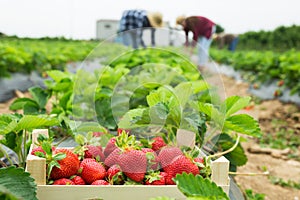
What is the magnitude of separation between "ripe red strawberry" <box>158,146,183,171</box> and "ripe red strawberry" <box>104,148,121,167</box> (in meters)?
0.15

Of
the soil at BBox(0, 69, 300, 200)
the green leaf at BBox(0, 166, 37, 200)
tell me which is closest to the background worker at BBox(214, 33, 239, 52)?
the soil at BBox(0, 69, 300, 200)

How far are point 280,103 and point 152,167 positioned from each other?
666 cm

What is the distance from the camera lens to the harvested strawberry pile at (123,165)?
1479 mm

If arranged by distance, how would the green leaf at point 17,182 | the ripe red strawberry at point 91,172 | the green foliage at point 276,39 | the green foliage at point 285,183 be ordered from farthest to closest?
the green foliage at point 276,39 → the green foliage at point 285,183 → the ripe red strawberry at point 91,172 → the green leaf at point 17,182

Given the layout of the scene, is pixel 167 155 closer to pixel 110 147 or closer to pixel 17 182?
pixel 110 147

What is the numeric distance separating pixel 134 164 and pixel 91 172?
0.15m

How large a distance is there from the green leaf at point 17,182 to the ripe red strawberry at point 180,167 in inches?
18.8

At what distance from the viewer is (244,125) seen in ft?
6.20

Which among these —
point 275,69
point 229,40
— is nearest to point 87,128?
point 275,69

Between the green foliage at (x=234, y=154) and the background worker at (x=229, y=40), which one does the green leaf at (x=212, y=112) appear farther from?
the background worker at (x=229, y=40)

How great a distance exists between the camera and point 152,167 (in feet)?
5.06

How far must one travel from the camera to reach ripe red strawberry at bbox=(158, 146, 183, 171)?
1.55 metres

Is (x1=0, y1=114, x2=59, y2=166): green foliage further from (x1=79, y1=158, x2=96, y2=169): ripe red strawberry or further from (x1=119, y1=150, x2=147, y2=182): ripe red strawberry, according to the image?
(x1=119, y1=150, x2=147, y2=182): ripe red strawberry

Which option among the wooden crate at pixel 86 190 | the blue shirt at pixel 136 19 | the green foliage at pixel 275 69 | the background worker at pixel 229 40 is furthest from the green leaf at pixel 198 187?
the background worker at pixel 229 40
